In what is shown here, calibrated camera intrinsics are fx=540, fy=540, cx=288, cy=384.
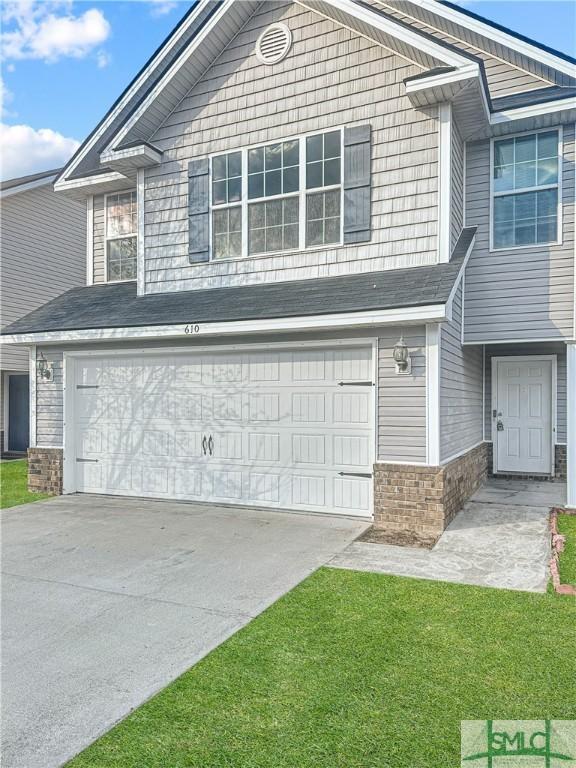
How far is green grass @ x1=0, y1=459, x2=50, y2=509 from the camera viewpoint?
28.3 ft

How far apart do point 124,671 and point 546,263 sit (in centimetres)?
753

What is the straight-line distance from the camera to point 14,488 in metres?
9.60

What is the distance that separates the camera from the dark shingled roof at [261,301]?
6492 mm

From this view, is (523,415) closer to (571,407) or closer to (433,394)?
(571,407)

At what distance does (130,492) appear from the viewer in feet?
→ 28.6

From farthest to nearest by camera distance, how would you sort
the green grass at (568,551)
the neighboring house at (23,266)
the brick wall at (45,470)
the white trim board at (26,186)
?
1. the neighboring house at (23,266)
2. the white trim board at (26,186)
3. the brick wall at (45,470)
4. the green grass at (568,551)

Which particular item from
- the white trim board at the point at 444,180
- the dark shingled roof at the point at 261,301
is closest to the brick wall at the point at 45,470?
the dark shingled roof at the point at 261,301

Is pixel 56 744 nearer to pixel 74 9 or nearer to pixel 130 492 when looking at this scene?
pixel 130 492

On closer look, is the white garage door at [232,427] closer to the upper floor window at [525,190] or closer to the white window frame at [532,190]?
the white window frame at [532,190]

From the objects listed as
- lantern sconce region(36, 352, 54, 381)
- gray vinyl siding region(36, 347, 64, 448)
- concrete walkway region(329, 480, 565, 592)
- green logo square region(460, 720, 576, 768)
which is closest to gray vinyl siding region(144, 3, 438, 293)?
gray vinyl siding region(36, 347, 64, 448)

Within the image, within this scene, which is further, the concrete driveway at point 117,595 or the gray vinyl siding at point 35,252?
the gray vinyl siding at point 35,252

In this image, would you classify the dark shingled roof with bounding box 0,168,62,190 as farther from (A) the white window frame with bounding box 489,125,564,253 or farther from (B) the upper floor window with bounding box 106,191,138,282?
(A) the white window frame with bounding box 489,125,564,253

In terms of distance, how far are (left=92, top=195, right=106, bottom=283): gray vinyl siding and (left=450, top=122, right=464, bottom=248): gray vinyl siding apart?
6448 mm

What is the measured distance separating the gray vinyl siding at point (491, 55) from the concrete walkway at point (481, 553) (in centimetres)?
627
